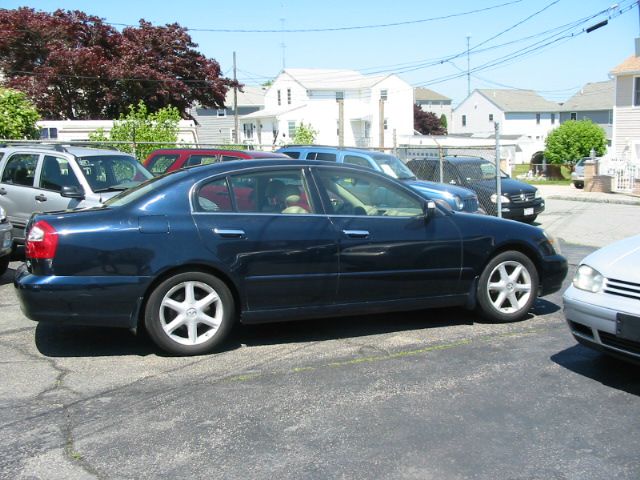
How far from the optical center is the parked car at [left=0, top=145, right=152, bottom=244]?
944 cm

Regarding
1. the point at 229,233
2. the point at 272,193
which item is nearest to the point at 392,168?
the point at 272,193

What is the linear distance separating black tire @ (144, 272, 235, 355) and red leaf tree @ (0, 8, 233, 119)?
29.9 metres

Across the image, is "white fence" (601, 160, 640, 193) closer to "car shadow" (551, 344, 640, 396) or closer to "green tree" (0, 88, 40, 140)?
"green tree" (0, 88, 40, 140)

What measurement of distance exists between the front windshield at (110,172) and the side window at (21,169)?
0.91m

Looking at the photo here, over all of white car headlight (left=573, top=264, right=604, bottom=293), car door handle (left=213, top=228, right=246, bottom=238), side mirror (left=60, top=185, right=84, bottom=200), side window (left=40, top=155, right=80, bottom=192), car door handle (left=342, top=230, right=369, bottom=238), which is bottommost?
white car headlight (left=573, top=264, right=604, bottom=293)

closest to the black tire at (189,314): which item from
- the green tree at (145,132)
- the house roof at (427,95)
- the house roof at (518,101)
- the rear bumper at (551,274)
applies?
the rear bumper at (551,274)

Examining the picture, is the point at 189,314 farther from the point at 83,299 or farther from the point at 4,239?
the point at 4,239

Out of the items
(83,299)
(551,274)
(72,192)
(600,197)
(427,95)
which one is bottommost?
(600,197)

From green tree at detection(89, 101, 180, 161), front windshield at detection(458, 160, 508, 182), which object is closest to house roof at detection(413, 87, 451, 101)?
green tree at detection(89, 101, 180, 161)

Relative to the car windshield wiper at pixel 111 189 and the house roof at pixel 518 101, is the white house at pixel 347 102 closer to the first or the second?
the house roof at pixel 518 101

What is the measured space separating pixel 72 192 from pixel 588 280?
659 cm

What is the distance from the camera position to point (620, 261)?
4.97 meters

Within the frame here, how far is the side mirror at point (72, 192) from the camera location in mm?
8906

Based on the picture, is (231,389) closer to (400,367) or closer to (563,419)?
(400,367)
